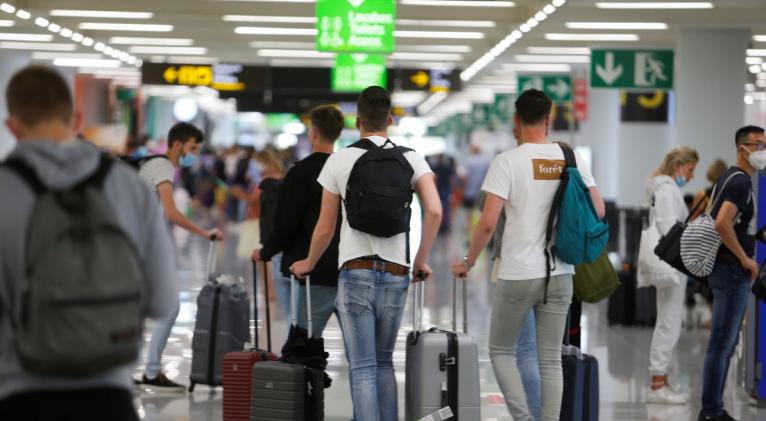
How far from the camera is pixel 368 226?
5891 millimetres

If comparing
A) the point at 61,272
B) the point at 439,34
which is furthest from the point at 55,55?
the point at 61,272

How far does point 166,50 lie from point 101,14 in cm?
604

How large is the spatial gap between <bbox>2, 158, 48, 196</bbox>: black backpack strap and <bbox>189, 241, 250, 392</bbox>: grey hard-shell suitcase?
4991mm

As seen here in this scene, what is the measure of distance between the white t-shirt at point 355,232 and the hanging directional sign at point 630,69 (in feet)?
39.9

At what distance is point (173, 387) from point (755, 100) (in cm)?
2547

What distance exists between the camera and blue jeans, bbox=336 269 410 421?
5.99 metres

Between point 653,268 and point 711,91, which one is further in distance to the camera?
point 711,91

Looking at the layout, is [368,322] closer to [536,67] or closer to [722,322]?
[722,322]

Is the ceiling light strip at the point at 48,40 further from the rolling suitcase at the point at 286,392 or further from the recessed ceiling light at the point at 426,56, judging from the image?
the rolling suitcase at the point at 286,392

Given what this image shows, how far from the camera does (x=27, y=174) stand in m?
3.27

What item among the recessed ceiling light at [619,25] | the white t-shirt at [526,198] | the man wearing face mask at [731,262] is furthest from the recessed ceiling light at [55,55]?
the white t-shirt at [526,198]

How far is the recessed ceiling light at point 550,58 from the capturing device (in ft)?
69.7

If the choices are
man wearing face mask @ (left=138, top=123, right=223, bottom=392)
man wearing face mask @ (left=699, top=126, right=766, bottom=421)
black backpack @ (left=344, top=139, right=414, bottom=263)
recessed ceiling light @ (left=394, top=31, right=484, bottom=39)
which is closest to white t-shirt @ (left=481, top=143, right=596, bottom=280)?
black backpack @ (left=344, top=139, right=414, bottom=263)

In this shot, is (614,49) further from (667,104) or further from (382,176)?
(382,176)
